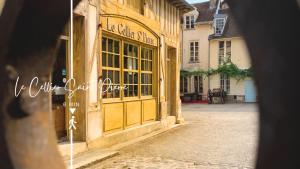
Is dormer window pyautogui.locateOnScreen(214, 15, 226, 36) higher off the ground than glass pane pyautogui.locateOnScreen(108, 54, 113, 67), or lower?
higher

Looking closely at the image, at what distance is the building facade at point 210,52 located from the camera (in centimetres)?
3178

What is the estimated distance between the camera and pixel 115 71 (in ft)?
31.3

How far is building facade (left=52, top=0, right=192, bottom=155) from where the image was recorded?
308 inches

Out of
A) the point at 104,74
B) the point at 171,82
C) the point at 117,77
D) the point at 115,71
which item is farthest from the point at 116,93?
the point at 171,82

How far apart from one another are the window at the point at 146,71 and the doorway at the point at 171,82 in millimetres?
2377

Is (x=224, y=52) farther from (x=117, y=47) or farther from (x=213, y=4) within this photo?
(x=117, y=47)

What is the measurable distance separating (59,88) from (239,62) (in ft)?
83.6

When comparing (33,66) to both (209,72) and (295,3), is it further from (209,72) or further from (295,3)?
(209,72)

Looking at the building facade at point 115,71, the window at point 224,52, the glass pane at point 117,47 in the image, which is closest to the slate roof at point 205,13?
the window at point 224,52

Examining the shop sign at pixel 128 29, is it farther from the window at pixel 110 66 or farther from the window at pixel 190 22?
the window at pixel 190 22

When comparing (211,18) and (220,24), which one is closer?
(220,24)

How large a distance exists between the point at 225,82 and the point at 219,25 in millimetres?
4997

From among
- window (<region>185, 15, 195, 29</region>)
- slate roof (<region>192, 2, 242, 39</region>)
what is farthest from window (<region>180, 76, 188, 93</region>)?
window (<region>185, 15, 195, 29</region>)

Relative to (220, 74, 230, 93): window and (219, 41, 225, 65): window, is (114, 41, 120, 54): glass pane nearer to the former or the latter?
(220, 74, 230, 93): window
